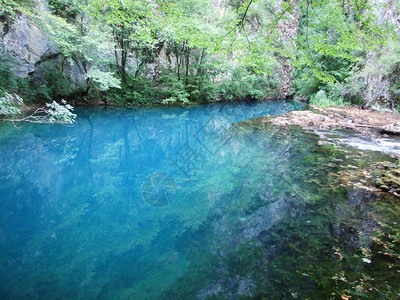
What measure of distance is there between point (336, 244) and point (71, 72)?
15630 millimetres

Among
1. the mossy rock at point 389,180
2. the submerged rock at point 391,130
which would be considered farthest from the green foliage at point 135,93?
the mossy rock at point 389,180

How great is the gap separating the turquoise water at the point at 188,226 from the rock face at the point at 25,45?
7.27 meters

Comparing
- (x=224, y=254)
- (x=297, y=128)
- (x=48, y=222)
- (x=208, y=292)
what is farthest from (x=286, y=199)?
(x=297, y=128)

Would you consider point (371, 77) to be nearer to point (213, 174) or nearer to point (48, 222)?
point (213, 174)

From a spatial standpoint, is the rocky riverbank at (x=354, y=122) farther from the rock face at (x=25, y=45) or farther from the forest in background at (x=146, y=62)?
the rock face at (x=25, y=45)

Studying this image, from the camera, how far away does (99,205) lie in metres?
3.75

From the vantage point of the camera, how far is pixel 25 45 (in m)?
11.4

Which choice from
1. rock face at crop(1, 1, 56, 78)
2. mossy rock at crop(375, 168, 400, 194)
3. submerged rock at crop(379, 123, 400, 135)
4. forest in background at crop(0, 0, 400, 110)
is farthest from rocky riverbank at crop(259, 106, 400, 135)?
rock face at crop(1, 1, 56, 78)

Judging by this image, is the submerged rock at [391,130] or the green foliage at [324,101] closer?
the submerged rock at [391,130]

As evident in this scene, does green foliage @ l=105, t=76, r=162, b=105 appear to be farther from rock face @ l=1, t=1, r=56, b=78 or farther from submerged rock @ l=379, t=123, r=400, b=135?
submerged rock @ l=379, t=123, r=400, b=135

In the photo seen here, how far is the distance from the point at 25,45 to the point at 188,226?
46.3 ft

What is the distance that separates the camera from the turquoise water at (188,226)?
7.14ft

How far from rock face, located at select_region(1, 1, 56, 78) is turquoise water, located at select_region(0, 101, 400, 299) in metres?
7.27

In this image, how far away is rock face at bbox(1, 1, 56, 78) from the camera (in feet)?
34.8
